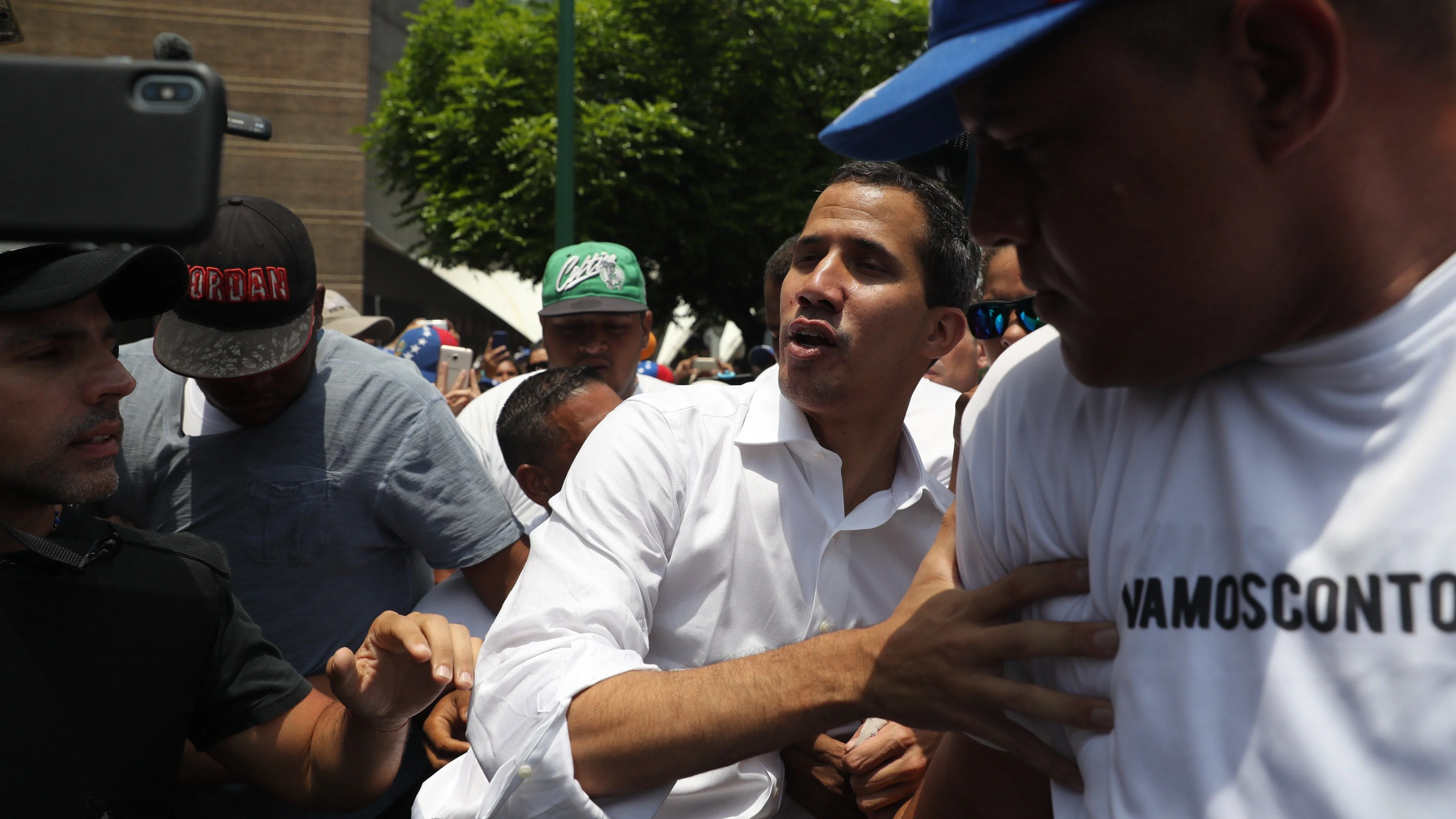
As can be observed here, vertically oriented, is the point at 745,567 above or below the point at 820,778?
above

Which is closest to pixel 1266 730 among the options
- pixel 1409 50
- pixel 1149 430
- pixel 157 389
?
pixel 1149 430

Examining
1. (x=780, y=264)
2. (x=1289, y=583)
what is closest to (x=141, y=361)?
(x=780, y=264)

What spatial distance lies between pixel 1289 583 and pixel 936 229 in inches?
67.8

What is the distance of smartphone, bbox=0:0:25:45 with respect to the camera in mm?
2402

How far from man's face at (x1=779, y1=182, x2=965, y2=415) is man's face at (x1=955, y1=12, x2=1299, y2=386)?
51.0 inches

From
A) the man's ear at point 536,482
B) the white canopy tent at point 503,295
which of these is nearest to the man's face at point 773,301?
the man's ear at point 536,482

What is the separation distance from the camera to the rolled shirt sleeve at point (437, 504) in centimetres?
318

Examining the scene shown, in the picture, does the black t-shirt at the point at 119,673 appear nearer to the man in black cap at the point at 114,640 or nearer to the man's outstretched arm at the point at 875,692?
the man in black cap at the point at 114,640

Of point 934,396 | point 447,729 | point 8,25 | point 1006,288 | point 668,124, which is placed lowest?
point 447,729

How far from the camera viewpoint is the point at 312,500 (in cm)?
312

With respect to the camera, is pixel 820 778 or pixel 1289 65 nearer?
pixel 1289 65

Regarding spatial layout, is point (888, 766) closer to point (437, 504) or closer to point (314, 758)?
point (314, 758)

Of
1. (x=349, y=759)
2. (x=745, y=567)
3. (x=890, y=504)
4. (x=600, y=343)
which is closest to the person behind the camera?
(x=745, y=567)

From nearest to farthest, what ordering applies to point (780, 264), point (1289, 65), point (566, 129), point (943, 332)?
point (1289, 65) < point (943, 332) < point (780, 264) < point (566, 129)
